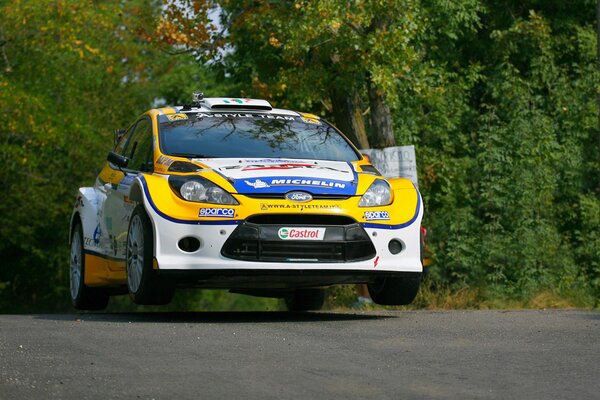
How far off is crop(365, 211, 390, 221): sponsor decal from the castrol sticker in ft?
1.29

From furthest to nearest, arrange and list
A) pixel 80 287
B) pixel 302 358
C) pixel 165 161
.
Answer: pixel 80 287 < pixel 165 161 < pixel 302 358

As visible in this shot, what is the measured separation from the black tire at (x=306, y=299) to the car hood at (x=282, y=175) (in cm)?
301

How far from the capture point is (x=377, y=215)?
11906mm

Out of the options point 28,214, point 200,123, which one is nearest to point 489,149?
point 200,123

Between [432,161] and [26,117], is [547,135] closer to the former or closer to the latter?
[432,161]

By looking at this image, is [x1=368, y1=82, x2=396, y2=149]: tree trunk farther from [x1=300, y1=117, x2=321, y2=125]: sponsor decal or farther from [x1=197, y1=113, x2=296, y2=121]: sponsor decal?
[x1=197, y1=113, x2=296, y2=121]: sponsor decal

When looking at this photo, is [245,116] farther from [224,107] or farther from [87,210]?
[87,210]

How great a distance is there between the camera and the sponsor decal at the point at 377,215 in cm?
1186

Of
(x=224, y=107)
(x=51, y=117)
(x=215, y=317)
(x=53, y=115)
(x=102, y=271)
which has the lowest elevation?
(x=215, y=317)

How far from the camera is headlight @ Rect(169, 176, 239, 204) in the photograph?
11.6 metres

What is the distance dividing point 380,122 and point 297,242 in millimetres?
10606

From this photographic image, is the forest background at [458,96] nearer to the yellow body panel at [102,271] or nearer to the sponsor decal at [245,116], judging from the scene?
the sponsor decal at [245,116]

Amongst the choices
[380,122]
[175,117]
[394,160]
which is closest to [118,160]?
[175,117]

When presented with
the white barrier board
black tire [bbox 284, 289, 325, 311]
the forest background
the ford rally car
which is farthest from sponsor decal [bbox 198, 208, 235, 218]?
the white barrier board
